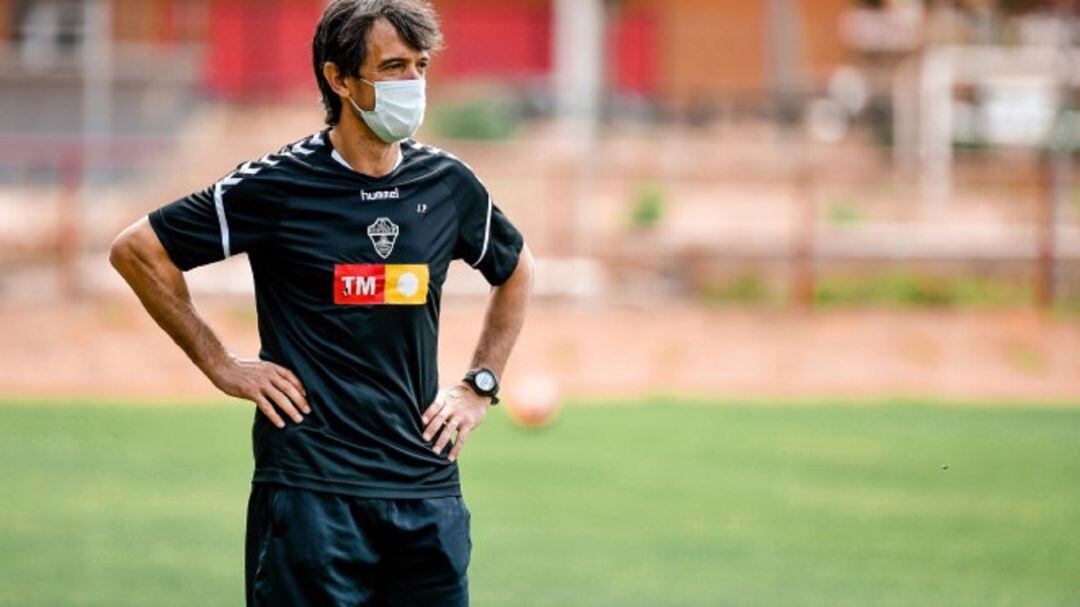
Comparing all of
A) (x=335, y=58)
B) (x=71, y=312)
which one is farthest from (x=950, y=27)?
(x=335, y=58)

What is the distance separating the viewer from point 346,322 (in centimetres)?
491

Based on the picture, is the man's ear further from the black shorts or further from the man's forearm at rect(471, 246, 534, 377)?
the black shorts

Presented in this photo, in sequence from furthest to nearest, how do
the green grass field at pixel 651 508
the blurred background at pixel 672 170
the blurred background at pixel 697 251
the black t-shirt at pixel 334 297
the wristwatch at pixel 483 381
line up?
the blurred background at pixel 672 170
the blurred background at pixel 697 251
the green grass field at pixel 651 508
the wristwatch at pixel 483 381
the black t-shirt at pixel 334 297

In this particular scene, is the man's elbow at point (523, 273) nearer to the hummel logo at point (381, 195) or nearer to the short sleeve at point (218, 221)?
the hummel logo at point (381, 195)

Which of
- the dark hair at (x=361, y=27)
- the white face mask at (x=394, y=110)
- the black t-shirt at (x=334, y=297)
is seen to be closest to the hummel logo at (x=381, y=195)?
the black t-shirt at (x=334, y=297)

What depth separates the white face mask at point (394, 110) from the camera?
16.3 feet

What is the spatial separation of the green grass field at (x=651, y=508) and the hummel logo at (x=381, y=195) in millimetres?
4223

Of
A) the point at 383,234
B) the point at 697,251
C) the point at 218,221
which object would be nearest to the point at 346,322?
the point at 383,234

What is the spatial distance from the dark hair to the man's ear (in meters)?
0.01

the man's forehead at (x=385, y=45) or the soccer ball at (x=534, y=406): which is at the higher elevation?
the man's forehead at (x=385, y=45)

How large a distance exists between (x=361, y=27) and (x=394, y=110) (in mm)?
243

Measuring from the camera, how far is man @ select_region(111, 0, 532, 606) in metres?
4.86

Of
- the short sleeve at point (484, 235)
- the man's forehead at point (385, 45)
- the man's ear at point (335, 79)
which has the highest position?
the man's forehead at point (385, 45)

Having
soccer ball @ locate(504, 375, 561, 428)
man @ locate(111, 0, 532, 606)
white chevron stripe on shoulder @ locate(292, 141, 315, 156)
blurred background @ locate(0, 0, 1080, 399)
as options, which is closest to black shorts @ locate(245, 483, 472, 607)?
man @ locate(111, 0, 532, 606)
